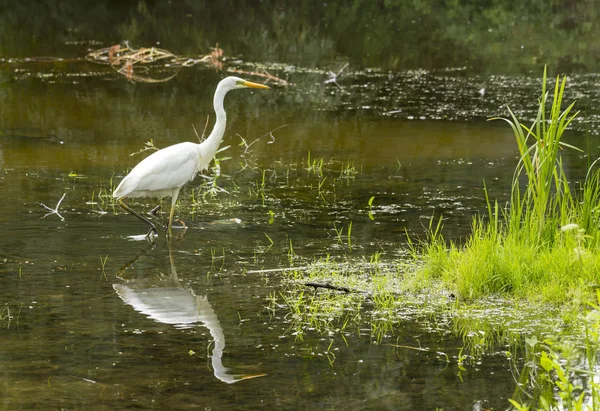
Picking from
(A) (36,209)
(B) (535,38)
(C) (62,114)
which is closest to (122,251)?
(A) (36,209)

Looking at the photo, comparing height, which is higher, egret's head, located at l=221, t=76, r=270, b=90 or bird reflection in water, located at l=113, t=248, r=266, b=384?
egret's head, located at l=221, t=76, r=270, b=90

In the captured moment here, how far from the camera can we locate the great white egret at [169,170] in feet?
23.5

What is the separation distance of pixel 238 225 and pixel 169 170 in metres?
0.68

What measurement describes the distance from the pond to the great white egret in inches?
11.9

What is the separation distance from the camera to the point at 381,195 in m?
8.40

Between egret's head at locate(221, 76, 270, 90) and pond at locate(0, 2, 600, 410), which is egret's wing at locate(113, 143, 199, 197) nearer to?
pond at locate(0, 2, 600, 410)

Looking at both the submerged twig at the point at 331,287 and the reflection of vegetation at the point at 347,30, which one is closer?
the submerged twig at the point at 331,287

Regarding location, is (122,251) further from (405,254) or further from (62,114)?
(62,114)

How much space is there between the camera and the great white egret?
715 cm

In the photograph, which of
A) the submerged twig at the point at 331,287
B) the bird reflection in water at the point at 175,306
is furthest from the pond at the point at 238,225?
the submerged twig at the point at 331,287

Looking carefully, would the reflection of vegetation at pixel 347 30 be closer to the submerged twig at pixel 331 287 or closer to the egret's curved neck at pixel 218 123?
the egret's curved neck at pixel 218 123

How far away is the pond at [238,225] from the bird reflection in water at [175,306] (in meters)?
0.02

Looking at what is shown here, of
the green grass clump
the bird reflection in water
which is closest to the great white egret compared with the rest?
the bird reflection in water

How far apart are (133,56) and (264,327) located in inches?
456
